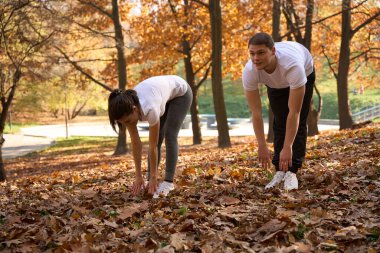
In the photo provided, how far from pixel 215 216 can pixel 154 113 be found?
3.78 ft

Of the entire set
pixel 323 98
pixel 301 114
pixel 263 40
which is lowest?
pixel 301 114

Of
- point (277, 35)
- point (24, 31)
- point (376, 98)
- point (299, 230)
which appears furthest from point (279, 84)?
point (376, 98)

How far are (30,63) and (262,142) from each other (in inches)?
383

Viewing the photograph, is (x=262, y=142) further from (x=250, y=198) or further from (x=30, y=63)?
(x=30, y=63)

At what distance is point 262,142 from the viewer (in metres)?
4.61

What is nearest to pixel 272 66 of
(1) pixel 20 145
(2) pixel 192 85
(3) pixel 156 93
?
(3) pixel 156 93

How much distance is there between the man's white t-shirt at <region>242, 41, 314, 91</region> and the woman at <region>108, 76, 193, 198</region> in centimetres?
82

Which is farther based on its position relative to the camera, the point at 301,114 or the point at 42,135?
the point at 42,135

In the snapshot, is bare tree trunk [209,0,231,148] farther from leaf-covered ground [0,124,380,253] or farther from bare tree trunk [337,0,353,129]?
leaf-covered ground [0,124,380,253]

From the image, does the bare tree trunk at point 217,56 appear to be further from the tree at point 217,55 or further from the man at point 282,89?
the man at point 282,89

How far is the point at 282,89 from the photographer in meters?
4.67

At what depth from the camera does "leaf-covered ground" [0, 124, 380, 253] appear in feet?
9.97

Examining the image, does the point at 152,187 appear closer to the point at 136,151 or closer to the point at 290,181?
the point at 136,151

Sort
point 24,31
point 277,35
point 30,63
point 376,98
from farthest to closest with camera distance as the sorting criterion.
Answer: point 376,98 < point 277,35 < point 30,63 < point 24,31
